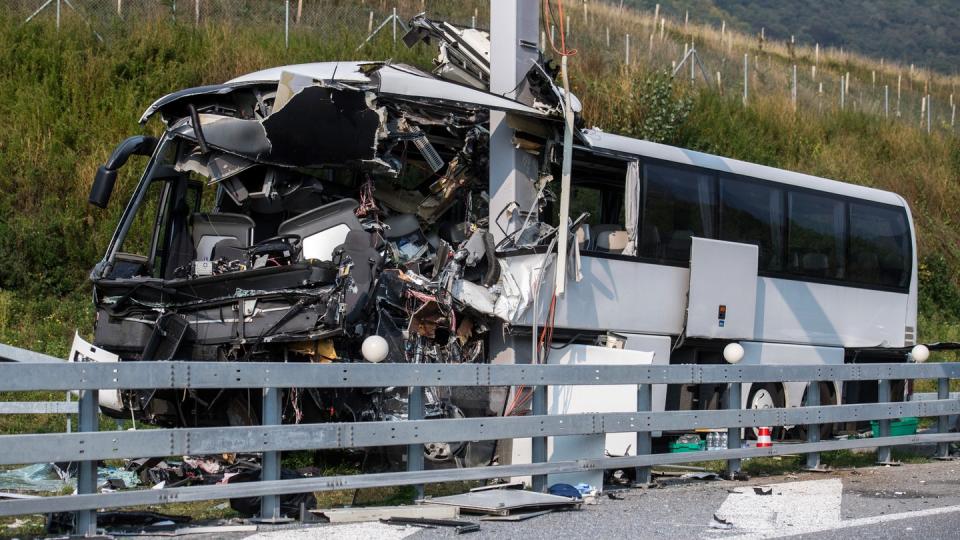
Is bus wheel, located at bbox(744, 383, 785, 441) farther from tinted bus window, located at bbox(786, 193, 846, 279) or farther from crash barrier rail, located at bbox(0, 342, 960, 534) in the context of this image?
crash barrier rail, located at bbox(0, 342, 960, 534)

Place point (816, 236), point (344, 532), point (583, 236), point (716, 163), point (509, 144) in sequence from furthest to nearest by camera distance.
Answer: point (816, 236) < point (716, 163) < point (583, 236) < point (509, 144) < point (344, 532)

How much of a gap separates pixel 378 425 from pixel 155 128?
13635 millimetres

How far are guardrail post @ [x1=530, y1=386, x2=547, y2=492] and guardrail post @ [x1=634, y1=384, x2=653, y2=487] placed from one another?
94 centimetres

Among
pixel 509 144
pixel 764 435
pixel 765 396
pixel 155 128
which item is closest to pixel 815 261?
pixel 765 396

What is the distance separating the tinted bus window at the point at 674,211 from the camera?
38.8 feet

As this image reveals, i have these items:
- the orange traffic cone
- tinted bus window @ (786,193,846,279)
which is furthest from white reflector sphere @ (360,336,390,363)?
tinted bus window @ (786,193,846,279)

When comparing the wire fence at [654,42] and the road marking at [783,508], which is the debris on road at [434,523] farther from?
the wire fence at [654,42]

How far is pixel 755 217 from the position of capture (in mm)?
13180

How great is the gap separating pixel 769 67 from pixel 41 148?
93.9 feet

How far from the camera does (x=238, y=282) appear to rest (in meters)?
9.48

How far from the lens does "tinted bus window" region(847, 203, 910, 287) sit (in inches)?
579

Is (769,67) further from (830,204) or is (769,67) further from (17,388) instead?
(17,388)

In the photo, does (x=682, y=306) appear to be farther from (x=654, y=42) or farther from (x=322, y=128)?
(x=654, y=42)

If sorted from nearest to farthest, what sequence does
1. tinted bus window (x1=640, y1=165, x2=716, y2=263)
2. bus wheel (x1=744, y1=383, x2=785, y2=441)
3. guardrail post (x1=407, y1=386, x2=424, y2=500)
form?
guardrail post (x1=407, y1=386, x2=424, y2=500)
tinted bus window (x1=640, y1=165, x2=716, y2=263)
bus wheel (x1=744, y1=383, x2=785, y2=441)
